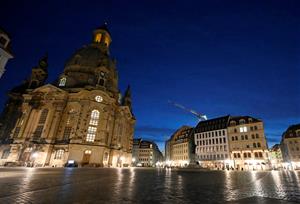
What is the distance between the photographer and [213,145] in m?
68.1

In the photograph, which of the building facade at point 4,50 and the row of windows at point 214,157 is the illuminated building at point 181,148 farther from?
the building facade at point 4,50

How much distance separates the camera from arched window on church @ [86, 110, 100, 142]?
42044 mm

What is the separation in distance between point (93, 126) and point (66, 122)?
22.9 ft

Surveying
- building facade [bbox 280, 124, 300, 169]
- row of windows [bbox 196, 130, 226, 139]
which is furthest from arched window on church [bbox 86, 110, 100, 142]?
building facade [bbox 280, 124, 300, 169]

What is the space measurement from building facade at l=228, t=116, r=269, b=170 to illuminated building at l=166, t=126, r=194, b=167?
24613mm

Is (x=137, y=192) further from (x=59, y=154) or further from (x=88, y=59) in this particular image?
(x=88, y=59)

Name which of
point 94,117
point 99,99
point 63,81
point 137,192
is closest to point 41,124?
point 94,117

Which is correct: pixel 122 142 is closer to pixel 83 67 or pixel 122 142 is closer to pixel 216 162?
pixel 83 67

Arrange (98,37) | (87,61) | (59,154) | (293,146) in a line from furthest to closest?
(98,37), (293,146), (87,61), (59,154)

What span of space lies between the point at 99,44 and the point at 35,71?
79.7 ft

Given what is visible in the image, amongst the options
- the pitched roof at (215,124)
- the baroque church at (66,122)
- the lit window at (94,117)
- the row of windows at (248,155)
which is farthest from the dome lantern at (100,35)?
the row of windows at (248,155)

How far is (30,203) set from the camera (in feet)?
15.4

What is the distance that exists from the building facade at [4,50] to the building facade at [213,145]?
62.3 metres

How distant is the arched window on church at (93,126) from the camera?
4204 cm
